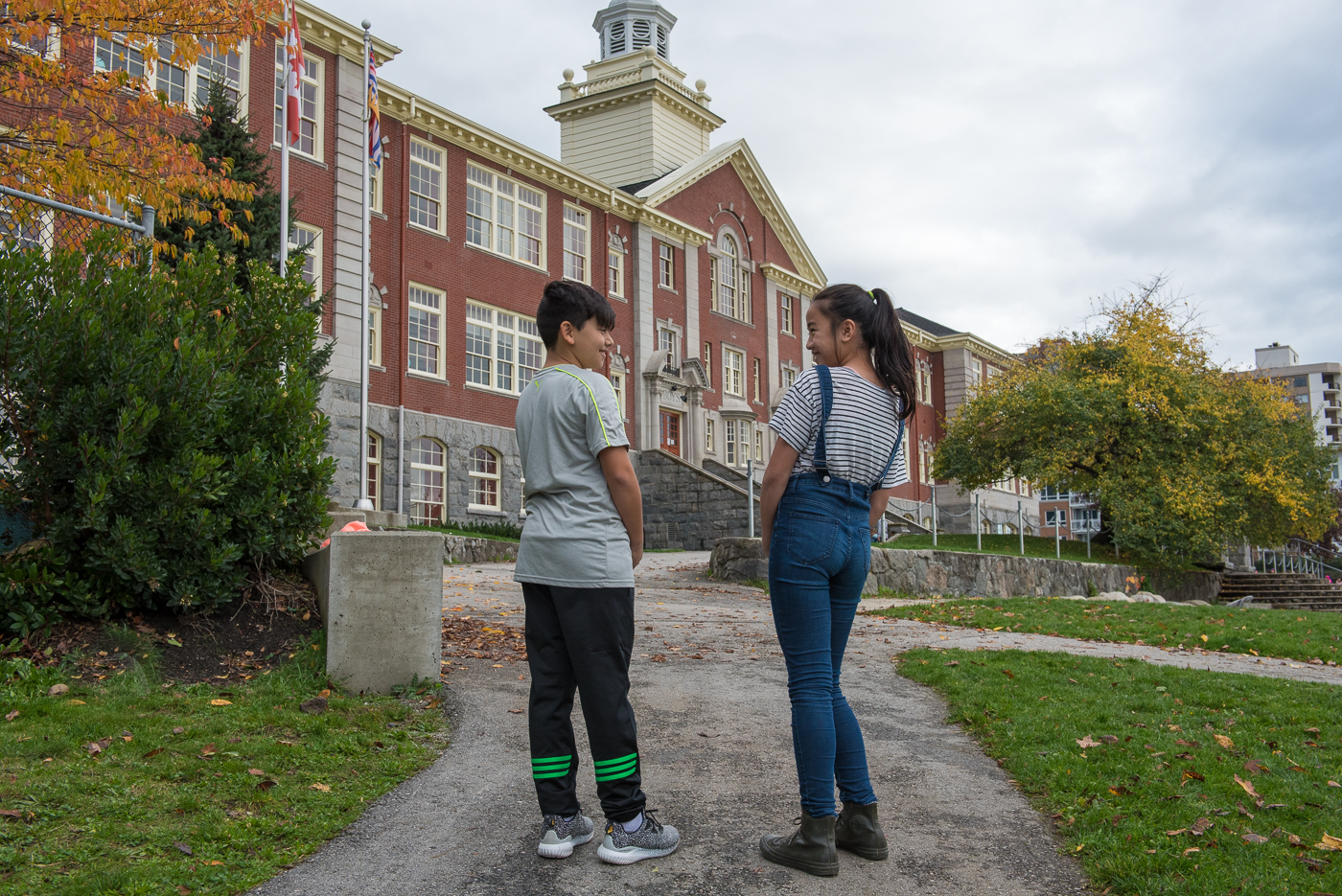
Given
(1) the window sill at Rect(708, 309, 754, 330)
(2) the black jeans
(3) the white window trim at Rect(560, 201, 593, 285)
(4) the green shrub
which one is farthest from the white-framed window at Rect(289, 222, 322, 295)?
(2) the black jeans

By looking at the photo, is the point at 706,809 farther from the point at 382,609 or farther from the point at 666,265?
the point at 666,265

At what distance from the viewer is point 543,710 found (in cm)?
382

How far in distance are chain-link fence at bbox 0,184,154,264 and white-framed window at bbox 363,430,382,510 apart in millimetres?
14190

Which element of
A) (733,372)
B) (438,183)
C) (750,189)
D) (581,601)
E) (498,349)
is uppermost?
Result: (750,189)

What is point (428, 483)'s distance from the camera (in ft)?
77.4

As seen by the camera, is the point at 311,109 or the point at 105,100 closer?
the point at 105,100

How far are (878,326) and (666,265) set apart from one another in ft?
94.4

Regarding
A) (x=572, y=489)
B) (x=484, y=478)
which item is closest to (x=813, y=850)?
(x=572, y=489)

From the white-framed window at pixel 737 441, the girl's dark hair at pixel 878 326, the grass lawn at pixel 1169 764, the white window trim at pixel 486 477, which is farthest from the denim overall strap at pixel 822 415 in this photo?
the white-framed window at pixel 737 441

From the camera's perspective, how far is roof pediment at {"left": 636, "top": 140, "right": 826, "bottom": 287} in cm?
3194

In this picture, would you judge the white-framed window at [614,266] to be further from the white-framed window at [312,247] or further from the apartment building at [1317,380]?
the apartment building at [1317,380]

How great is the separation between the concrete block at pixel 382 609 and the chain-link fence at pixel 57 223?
113 inches

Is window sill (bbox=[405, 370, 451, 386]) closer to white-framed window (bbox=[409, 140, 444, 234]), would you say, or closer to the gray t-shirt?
white-framed window (bbox=[409, 140, 444, 234])

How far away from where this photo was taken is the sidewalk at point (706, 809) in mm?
3650
